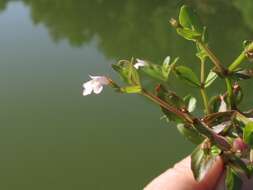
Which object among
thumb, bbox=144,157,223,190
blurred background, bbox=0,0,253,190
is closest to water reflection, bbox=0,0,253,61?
blurred background, bbox=0,0,253,190

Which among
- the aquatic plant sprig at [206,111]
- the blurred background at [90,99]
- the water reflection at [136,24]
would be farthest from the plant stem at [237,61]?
the water reflection at [136,24]

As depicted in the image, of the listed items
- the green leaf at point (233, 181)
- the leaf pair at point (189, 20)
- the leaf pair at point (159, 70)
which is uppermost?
the leaf pair at point (189, 20)

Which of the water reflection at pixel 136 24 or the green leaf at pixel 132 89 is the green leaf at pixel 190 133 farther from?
the water reflection at pixel 136 24

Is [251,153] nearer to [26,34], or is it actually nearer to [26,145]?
[26,145]

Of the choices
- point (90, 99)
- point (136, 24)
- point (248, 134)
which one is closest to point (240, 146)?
point (248, 134)

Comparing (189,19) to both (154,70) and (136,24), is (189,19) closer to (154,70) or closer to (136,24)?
(154,70)

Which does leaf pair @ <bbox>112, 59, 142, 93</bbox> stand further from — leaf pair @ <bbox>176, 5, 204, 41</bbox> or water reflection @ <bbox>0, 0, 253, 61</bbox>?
water reflection @ <bbox>0, 0, 253, 61</bbox>
